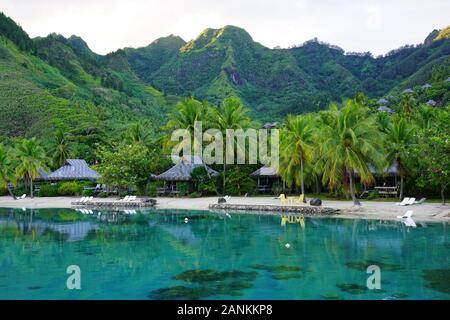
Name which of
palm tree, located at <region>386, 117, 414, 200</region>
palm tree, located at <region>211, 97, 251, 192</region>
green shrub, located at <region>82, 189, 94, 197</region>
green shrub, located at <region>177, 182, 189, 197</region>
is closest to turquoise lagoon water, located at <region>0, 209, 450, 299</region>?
palm tree, located at <region>386, 117, 414, 200</region>

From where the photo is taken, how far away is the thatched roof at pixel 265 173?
31.9 m

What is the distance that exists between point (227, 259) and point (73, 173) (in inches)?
1120

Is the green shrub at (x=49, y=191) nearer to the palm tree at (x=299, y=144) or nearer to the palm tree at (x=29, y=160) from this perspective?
the palm tree at (x=29, y=160)

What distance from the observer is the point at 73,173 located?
3844 cm

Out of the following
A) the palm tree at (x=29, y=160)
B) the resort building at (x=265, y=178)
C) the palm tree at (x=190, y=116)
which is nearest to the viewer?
the resort building at (x=265, y=178)

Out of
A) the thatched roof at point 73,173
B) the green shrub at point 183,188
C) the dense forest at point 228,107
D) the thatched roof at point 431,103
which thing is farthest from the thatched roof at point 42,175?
the thatched roof at point 431,103

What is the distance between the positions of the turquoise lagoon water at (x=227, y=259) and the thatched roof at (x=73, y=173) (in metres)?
16.9

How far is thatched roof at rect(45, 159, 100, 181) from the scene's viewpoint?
38.2 m

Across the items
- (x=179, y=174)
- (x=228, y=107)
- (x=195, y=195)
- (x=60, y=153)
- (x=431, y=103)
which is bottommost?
(x=195, y=195)

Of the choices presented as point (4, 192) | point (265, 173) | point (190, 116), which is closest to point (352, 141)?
point (265, 173)

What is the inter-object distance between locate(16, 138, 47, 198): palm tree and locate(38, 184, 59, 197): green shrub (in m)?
0.83

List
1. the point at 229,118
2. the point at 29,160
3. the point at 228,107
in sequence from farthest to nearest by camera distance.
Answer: the point at 29,160 < the point at 228,107 < the point at 229,118

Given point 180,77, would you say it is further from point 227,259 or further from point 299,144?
point 227,259

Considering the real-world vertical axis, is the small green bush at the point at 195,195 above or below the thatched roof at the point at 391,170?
below
